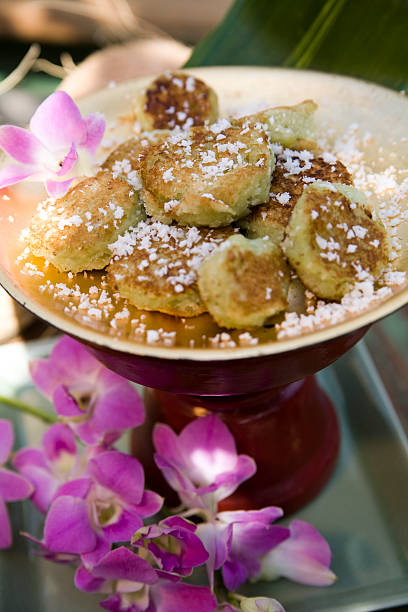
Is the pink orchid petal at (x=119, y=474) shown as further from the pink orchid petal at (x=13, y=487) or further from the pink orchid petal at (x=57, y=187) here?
the pink orchid petal at (x=57, y=187)

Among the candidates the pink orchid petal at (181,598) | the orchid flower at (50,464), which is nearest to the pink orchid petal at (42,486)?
the orchid flower at (50,464)

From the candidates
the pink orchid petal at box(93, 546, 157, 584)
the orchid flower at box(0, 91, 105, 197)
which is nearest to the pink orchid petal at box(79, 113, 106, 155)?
the orchid flower at box(0, 91, 105, 197)

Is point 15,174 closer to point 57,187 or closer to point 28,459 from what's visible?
point 57,187

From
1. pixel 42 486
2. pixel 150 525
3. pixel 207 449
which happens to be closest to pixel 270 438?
pixel 207 449

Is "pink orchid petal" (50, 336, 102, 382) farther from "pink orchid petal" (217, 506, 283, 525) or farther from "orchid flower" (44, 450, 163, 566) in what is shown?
"pink orchid petal" (217, 506, 283, 525)

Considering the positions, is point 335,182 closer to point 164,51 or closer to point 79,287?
point 79,287
